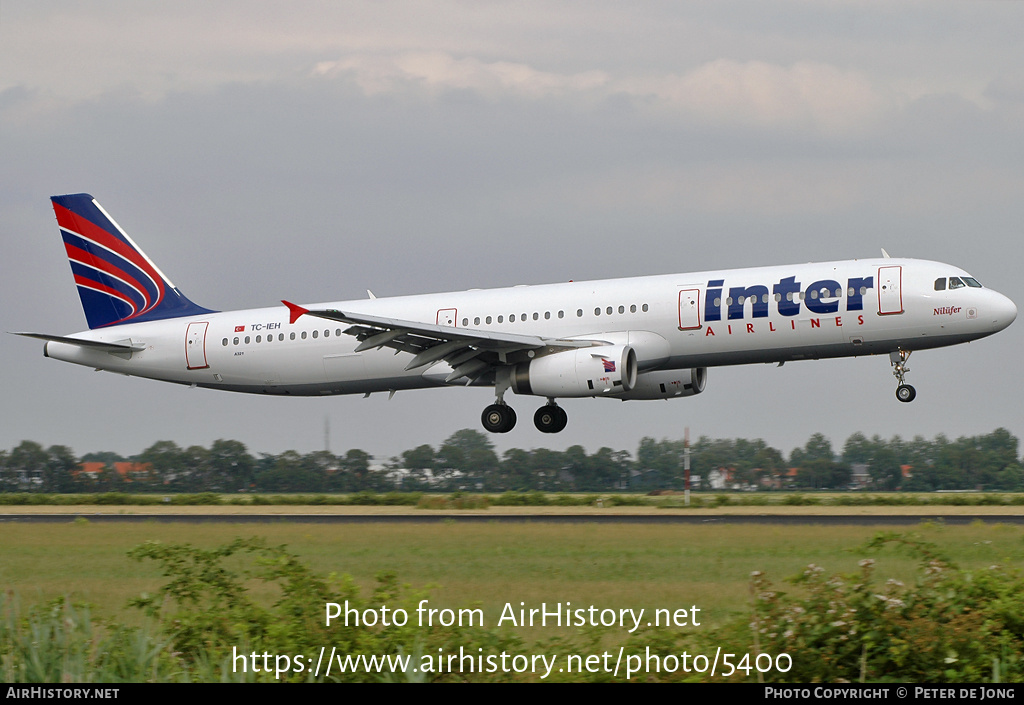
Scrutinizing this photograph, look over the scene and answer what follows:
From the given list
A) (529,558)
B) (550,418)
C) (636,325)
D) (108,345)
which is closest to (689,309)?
(636,325)

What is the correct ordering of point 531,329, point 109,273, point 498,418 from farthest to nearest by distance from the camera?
point 109,273
point 498,418
point 531,329

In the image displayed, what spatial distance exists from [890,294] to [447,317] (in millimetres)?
12926

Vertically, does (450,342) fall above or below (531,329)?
below

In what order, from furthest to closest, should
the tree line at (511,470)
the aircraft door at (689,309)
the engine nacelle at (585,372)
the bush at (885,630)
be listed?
the tree line at (511,470), the aircraft door at (689,309), the engine nacelle at (585,372), the bush at (885,630)

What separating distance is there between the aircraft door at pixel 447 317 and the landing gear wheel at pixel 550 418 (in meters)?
3.81

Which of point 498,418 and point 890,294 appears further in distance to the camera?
point 498,418

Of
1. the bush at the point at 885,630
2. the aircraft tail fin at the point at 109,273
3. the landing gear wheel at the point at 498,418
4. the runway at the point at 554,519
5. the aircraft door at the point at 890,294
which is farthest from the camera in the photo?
the aircraft tail fin at the point at 109,273

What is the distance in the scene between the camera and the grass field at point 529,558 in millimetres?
16391

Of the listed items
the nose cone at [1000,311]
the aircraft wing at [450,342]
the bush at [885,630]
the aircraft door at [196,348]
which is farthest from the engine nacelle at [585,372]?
the bush at [885,630]

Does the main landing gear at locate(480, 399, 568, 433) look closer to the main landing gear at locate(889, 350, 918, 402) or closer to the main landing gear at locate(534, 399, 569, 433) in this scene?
the main landing gear at locate(534, 399, 569, 433)

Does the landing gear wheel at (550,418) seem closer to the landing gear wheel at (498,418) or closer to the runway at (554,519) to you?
the landing gear wheel at (498,418)

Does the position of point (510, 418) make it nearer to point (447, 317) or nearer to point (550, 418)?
point (550, 418)

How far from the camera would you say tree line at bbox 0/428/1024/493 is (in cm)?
5006

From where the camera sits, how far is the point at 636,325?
33.6 meters
